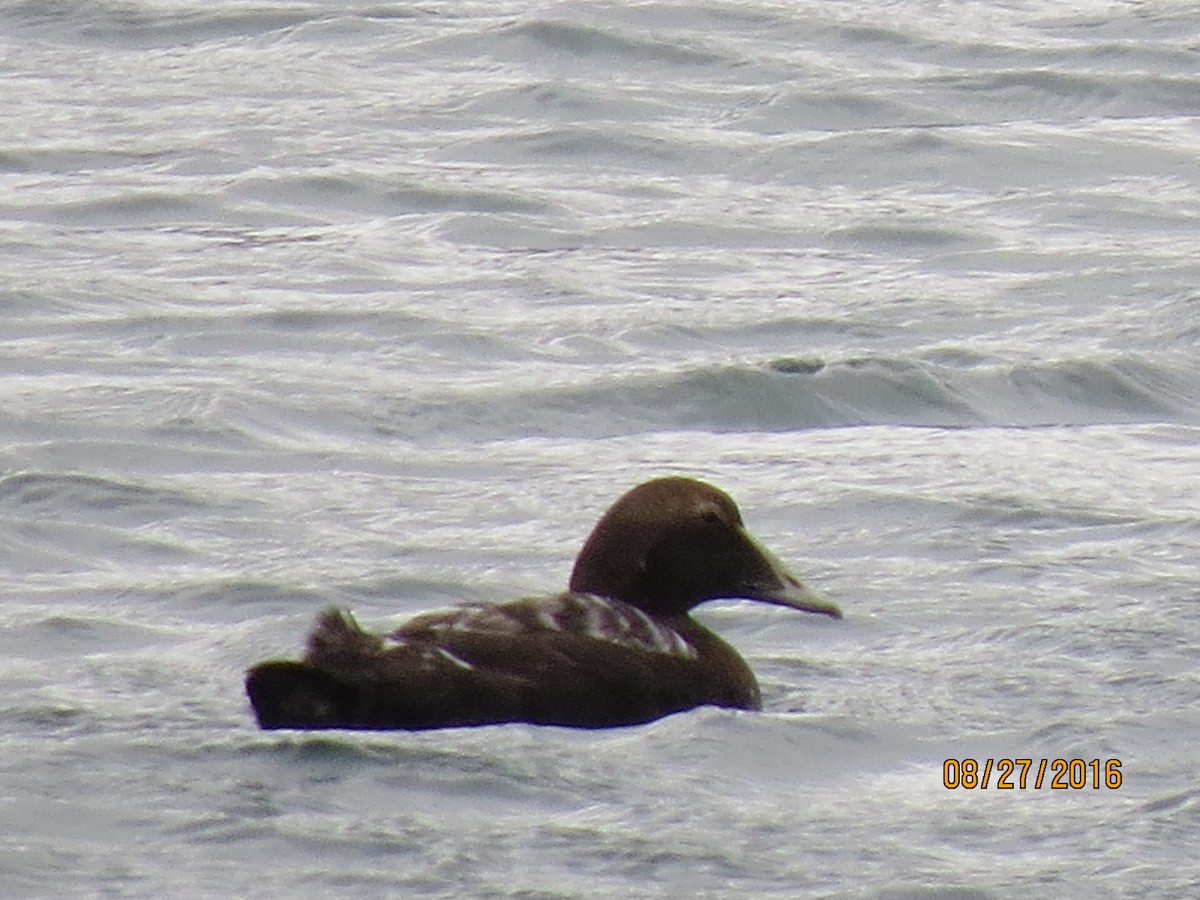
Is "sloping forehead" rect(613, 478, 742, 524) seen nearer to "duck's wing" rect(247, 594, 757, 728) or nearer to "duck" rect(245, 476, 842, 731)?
"duck" rect(245, 476, 842, 731)

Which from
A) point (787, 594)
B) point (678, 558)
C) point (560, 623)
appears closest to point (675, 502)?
point (678, 558)

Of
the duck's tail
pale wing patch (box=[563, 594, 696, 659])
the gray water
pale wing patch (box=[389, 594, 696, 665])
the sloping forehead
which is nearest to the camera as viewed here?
the gray water

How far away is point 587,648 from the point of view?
22.1 feet

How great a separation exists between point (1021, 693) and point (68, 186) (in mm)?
7173

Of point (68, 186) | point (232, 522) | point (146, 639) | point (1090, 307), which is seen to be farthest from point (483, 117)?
point (146, 639)

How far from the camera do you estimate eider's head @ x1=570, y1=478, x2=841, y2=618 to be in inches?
287

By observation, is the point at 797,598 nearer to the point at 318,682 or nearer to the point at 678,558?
the point at 678,558

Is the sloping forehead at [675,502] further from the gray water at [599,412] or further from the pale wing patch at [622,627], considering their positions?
the gray water at [599,412]

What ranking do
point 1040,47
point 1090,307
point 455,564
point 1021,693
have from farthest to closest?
point 1040,47
point 1090,307
point 455,564
point 1021,693

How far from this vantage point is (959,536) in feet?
28.3

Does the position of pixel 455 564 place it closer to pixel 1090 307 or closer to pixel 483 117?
pixel 1090 307

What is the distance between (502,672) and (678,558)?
85 centimetres
